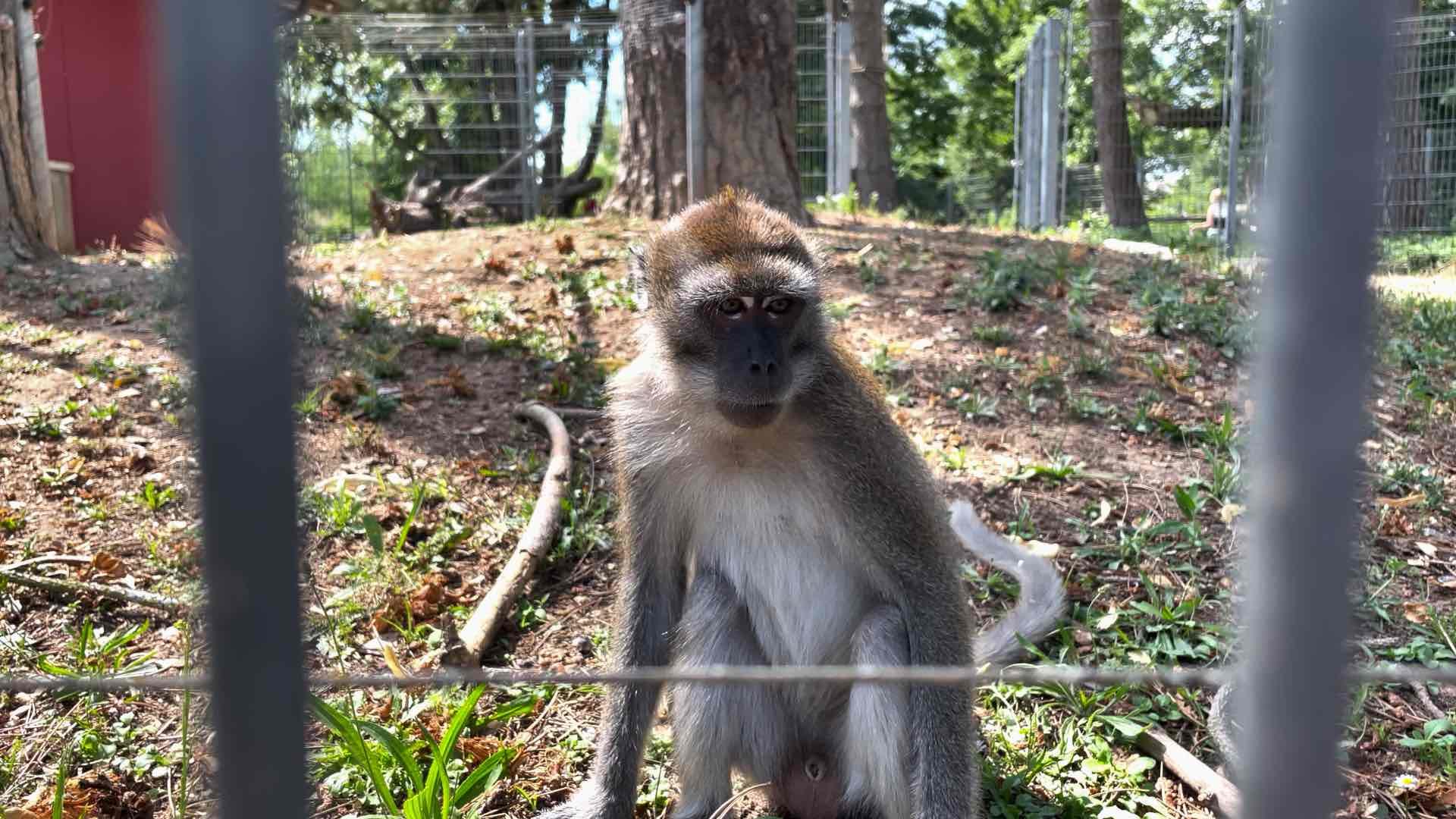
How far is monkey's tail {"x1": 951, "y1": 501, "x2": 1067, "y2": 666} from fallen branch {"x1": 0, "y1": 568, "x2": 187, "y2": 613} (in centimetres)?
273

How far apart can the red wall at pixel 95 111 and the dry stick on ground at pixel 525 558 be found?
419 inches

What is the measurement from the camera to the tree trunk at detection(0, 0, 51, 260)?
24.2 ft

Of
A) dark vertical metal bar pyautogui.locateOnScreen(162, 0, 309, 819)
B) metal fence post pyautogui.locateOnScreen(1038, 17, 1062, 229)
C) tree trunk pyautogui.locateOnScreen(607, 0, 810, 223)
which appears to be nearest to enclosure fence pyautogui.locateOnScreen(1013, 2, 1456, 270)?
metal fence post pyautogui.locateOnScreen(1038, 17, 1062, 229)

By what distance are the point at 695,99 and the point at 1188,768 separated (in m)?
5.81

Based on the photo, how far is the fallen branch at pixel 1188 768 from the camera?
9.96 feet

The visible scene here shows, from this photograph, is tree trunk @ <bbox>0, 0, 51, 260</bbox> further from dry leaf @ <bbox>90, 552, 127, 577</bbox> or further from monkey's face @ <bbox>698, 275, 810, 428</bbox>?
monkey's face @ <bbox>698, 275, 810, 428</bbox>

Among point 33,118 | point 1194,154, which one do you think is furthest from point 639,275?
point 1194,154

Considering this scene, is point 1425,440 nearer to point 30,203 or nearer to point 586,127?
point 30,203

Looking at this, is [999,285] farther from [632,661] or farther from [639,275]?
[632,661]

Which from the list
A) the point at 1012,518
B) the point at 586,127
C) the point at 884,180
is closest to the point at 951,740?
the point at 1012,518

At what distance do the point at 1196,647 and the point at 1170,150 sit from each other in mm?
22966

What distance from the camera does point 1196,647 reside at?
390 centimetres

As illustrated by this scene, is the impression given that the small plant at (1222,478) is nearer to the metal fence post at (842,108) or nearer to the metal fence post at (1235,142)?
the metal fence post at (1235,142)

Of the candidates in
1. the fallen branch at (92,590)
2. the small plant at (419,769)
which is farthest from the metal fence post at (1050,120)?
the small plant at (419,769)
